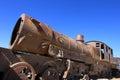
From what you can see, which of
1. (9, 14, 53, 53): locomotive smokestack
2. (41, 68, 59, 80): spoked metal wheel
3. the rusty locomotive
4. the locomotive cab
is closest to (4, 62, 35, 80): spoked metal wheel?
the rusty locomotive

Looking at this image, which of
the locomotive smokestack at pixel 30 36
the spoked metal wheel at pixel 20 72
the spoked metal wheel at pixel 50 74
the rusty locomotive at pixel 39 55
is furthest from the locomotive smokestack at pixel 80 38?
the spoked metal wheel at pixel 20 72

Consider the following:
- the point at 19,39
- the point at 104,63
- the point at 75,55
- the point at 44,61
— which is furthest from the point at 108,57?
the point at 19,39

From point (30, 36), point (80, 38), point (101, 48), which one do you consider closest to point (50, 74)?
point (30, 36)

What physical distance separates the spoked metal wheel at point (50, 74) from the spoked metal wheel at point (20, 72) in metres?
1.08

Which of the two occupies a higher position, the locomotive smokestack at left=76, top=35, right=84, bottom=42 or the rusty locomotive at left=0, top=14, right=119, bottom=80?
the locomotive smokestack at left=76, top=35, right=84, bottom=42

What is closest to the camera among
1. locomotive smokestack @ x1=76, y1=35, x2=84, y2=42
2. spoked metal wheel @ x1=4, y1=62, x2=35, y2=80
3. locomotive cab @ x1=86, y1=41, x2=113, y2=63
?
spoked metal wheel @ x1=4, y1=62, x2=35, y2=80

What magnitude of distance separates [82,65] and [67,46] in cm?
223

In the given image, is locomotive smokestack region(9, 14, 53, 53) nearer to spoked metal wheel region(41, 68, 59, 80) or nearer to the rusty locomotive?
the rusty locomotive

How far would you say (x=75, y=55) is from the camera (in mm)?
11016

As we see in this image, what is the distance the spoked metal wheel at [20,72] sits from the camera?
258 inches

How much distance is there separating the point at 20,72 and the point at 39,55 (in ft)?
4.94

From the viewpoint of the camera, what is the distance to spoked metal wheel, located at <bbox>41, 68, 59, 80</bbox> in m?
8.23

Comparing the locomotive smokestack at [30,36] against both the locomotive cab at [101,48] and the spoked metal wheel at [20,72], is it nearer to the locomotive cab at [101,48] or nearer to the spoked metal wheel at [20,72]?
the spoked metal wheel at [20,72]

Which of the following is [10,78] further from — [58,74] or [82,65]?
[82,65]
